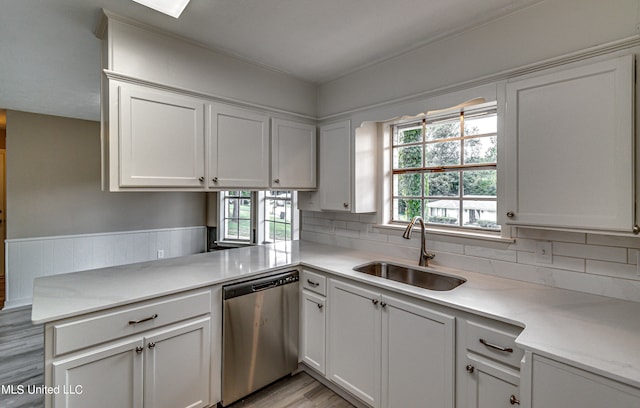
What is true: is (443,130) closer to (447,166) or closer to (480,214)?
(447,166)

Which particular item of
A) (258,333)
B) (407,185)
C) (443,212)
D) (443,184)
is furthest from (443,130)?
(258,333)

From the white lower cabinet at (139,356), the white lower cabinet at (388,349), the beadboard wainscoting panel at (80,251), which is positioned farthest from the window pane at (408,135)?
the beadboard wainscoting panel at (80,251)

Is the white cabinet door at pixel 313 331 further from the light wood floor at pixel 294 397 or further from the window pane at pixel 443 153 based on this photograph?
the window pane at pixel 443 153

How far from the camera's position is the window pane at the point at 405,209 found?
2434 mm

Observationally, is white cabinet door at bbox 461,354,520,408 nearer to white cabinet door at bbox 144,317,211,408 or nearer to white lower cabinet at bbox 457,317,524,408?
white lower cabinet at bbox 457,317,524,408

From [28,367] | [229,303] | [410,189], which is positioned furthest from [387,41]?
[28,367]

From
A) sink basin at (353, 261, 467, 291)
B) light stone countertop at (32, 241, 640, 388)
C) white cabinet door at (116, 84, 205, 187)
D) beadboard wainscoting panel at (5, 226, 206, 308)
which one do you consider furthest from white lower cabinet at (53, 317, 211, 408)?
beadboard wainscoting panel at (5, 226, 206, 308)

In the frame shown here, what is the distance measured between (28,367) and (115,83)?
8.34ft

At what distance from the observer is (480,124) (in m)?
2.05

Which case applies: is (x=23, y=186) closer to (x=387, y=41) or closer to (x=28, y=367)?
(x=28, y=367)

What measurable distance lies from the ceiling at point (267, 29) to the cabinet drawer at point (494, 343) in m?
1.73

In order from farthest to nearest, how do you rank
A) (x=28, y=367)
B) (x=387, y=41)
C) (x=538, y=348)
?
(x=28, y=367), (x=387, y=41), (x=538, y=348)

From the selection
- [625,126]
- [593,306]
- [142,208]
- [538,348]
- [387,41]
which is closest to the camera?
[538,348]

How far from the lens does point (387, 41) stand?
207 cm
